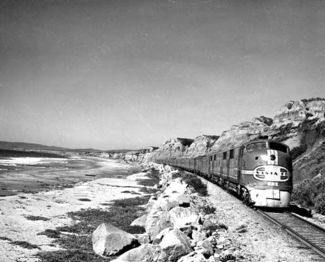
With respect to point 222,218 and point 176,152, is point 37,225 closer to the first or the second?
point 222,218

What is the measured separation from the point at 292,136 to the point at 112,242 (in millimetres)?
46541

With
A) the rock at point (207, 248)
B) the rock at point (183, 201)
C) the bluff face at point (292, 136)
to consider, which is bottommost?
the rock at point (207, 248)

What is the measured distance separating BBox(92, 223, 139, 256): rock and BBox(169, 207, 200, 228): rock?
1.97 metres

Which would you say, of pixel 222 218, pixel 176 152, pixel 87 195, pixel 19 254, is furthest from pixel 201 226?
pixel 176 152

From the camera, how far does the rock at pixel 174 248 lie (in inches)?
366

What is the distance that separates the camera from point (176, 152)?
18550 cm

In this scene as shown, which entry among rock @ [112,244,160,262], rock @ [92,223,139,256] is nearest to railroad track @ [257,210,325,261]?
rock @ [112,244,160,262]

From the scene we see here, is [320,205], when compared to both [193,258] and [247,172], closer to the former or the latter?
[247,172]

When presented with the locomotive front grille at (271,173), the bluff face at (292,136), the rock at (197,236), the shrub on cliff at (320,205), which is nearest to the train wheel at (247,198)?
the locomotive front grille at (271,173)

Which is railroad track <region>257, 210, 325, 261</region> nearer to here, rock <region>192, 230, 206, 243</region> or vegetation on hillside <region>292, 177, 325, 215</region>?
rock <region>192, 230, 206, 243</region>

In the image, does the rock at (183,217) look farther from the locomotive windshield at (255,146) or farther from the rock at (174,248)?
the locomotive windshield at (255,146)

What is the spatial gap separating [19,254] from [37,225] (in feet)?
16.2

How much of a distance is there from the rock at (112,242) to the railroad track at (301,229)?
6.42 m

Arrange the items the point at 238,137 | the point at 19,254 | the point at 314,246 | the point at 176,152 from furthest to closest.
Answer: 1. the point at 176,152
2. the point at 238,137
3. the point at 19,254
4. the point at 314,246
